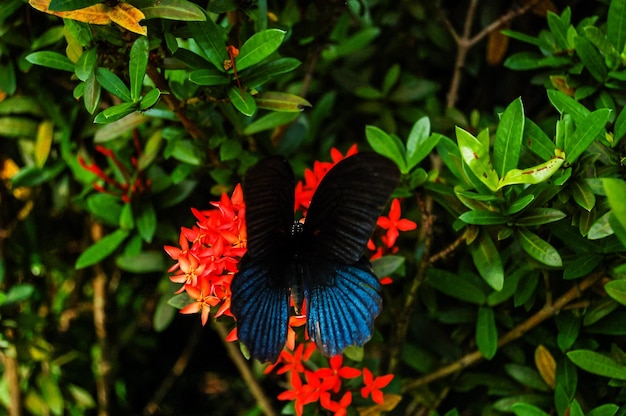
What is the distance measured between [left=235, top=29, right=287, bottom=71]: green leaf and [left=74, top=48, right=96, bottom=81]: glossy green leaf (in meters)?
0.23

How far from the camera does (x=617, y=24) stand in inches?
49.1

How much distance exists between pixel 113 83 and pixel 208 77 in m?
0.15

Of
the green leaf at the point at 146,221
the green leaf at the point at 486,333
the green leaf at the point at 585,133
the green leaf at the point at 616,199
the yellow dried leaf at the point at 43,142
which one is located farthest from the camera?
the yellow dried leaf at the point at 43,142

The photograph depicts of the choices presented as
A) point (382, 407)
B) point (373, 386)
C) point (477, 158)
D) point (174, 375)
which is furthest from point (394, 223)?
point (174, 375)

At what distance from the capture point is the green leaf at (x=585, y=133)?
1.05m

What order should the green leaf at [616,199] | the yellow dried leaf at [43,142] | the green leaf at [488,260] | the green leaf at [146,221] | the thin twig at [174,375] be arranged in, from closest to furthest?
the green leaf at [616,199]
the green leaf at [488,260]
the green leaf at [146,221]
the yellow dried leaf at [43,142]
the thin twig at [174,375]

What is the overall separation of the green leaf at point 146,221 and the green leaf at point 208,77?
17.2 inches

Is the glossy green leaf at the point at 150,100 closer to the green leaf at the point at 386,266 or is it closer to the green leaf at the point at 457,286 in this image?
the green leaf at the point at 386,266

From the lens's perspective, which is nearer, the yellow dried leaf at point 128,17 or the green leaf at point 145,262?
the yellow dried leaf at point 128,17

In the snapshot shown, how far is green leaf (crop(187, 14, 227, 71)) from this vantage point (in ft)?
3.72

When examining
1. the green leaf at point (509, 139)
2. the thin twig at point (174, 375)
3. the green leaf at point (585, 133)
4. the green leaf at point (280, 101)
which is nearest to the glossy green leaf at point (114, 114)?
the green leaf at point (280, 101)

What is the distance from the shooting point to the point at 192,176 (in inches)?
59.9

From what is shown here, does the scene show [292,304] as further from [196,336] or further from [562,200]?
[196,336]

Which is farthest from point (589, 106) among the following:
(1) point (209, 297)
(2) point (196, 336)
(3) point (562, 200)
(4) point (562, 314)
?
(2) point (196, 336)
